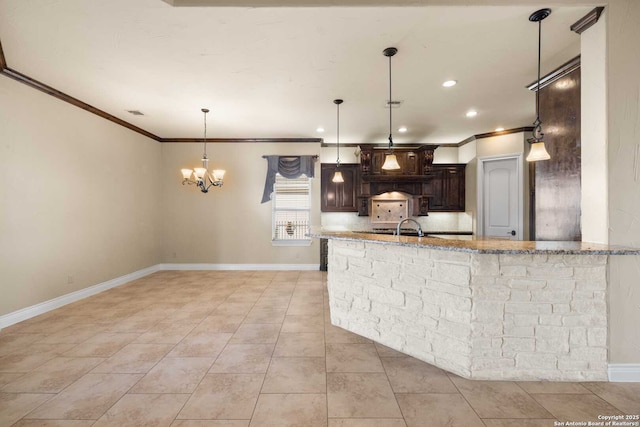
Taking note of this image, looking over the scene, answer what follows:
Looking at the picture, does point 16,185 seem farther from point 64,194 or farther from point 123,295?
point 123,295

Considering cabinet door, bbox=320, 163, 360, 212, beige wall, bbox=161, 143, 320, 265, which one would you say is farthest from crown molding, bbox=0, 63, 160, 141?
cabinet door, bbox=320, 163, 360, 212

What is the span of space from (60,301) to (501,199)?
7.27 m

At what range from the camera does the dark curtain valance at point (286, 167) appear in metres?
5.43

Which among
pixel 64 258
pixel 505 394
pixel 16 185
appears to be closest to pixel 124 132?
pixel 16 185

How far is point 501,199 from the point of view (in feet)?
16.3

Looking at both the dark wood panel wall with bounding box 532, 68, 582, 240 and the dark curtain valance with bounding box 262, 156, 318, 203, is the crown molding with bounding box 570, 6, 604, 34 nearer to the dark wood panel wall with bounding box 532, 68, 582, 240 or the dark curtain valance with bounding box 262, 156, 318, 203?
the dark wood panel wall with bounding box 532, 68, 582, 240

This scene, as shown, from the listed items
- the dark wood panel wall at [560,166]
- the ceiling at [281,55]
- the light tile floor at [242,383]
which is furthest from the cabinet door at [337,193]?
the dark wood panel wall at [560,166]

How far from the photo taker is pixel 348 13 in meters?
1.99

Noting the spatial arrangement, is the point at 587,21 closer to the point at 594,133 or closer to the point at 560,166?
the point at 594,133

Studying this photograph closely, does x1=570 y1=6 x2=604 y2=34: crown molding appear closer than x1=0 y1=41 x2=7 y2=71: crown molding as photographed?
Yes

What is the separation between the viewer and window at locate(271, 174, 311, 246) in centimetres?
557

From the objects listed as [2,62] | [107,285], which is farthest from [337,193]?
[2,62]

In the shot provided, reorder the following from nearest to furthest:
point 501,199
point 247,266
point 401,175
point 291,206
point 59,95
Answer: point 59,95, point 501,199, point 401,175, point 247,266, point 291,206

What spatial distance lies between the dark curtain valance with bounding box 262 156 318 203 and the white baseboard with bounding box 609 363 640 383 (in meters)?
4.72
